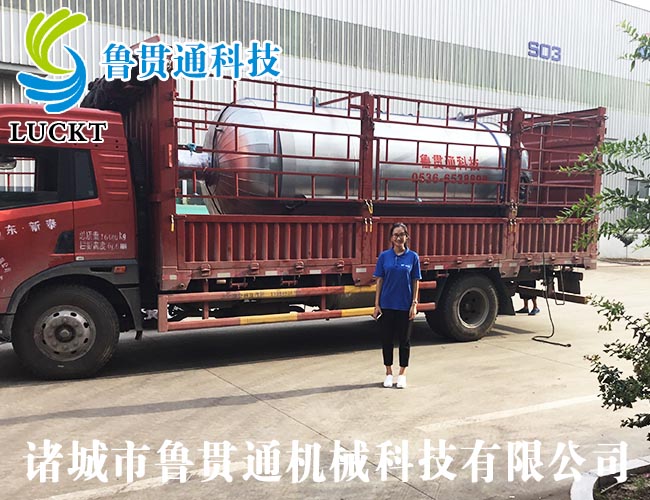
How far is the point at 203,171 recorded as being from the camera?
22.7 ft

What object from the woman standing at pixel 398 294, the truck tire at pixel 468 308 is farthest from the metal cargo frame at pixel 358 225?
the woman standing at pixel 398 294

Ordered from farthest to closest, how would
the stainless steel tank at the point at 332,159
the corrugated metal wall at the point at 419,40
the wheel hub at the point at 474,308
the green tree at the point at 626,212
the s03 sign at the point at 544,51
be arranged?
1. the s03 sign at the point at 544,51
2. the corrugated metal wall at the point at 419,40
3. the wheel hub at the point at 474,308
4. the stainless steel tank at the point at 332,159
5. the green tree at the point at 626,212

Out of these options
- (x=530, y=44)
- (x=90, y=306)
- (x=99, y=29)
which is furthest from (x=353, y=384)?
(x=530, y=44)

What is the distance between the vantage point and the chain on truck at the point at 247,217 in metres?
6.02

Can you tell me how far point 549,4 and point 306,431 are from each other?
22.3 meters

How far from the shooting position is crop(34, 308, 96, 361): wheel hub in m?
5.97

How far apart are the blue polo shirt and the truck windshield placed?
121 inches

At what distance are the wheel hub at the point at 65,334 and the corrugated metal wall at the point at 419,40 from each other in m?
8.91

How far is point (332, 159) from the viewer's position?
286 inches

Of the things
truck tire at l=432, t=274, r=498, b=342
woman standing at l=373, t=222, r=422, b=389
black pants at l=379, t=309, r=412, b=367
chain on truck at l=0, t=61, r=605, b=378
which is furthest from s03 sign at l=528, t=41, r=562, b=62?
black pants at l=379, t=309, r=412, b=367

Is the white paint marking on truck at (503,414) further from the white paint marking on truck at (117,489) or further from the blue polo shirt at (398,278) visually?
the white paint marking on truck at (117,489)

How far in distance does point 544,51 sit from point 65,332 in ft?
69.7

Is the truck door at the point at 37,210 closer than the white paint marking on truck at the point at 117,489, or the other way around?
the white paint marking on truck at the point at 117,489

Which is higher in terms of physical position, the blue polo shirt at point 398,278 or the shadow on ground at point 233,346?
the blue polo shirt at point 398,278
